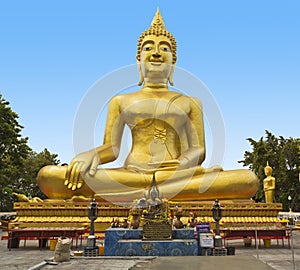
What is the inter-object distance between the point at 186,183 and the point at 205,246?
4.22 metres

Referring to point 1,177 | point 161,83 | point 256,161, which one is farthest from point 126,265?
point 256,161

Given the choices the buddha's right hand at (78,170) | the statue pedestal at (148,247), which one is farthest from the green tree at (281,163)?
the statue pedestal at (148,247)

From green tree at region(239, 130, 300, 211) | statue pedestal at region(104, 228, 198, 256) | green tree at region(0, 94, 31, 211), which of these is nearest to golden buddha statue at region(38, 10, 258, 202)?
statue pedestal at region(104, 228, 198, 256)

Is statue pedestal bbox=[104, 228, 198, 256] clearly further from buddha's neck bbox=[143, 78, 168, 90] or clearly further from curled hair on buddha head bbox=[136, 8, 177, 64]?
curled hair on buddha head bbox=[136, 8, 177, 64]

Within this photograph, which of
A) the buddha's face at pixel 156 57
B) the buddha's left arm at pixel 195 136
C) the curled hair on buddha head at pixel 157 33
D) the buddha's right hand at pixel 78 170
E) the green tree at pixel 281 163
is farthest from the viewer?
the green tree at pixel 281 163

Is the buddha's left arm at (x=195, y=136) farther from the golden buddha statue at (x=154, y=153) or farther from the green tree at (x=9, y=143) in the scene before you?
the green tree at (x=9, y=143)

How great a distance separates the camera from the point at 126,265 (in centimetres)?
483

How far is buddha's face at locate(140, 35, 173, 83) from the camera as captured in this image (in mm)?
12039

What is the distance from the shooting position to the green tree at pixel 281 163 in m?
24.2

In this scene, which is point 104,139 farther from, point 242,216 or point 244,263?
point 244,263

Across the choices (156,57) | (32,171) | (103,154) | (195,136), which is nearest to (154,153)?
(195,136)

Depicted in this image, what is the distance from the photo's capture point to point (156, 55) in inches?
471

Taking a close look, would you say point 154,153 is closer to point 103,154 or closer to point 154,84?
point 103,154

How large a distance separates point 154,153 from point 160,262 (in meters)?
7.05
